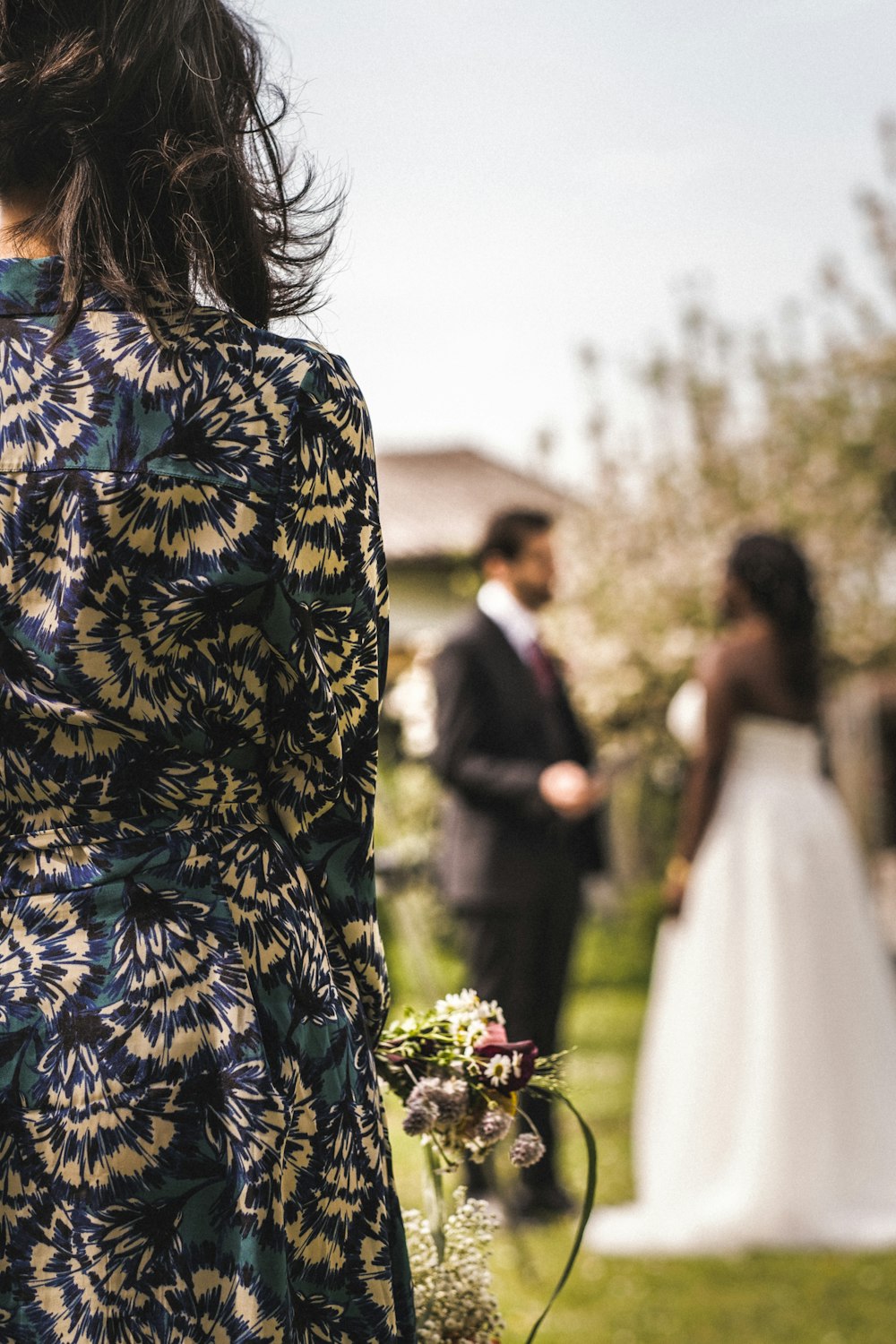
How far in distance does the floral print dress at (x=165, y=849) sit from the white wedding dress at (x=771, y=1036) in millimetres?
3923

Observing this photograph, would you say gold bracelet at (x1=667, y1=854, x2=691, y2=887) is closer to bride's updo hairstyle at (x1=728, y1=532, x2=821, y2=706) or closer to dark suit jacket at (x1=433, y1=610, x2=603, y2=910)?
dark suit jacket at (x1=433, y1=610, x2=603, y2=910)

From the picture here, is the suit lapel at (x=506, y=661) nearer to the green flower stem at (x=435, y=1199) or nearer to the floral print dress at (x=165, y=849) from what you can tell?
the green flower stem at (x=435, y=1199)

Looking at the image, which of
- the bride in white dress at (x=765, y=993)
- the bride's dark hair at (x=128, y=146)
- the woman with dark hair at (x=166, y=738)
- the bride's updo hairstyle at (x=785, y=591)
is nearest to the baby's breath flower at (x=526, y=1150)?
the woman with dark hair at (x=166, y=738)

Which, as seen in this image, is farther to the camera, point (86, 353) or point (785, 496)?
point (785, 496)

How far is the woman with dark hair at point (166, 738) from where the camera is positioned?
131 centimetres

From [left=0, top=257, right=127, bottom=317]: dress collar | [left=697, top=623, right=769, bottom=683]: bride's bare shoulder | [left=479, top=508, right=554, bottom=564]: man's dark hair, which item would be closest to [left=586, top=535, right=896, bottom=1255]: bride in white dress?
[left=697, top=623, right=769, bottom=683]: bride's bare shoulder

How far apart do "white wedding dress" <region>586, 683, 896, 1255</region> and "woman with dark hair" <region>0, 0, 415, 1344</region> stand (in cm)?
391

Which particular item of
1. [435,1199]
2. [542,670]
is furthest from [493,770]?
[435,1199]

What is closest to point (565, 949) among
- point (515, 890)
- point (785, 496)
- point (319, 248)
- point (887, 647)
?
point (515, 890)

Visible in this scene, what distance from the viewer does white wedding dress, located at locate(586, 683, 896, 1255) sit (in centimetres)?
509

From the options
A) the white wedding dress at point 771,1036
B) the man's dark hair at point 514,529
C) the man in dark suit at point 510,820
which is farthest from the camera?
the man's dark hair at point 514,529

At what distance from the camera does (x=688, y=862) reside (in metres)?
5.49

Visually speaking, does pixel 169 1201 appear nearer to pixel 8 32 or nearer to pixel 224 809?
pixel 224 809

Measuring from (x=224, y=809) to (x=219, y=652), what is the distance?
156 millimetres
